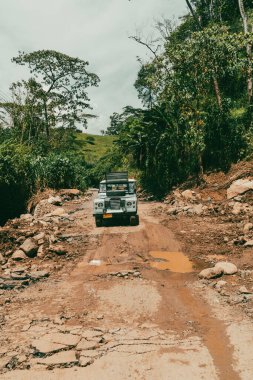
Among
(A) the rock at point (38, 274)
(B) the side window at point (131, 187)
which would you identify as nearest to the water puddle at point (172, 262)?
(A) the rock at point (38, 274)

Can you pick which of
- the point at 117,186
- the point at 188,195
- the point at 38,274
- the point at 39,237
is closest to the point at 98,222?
the point at 117,186

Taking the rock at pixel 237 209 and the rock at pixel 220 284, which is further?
the rock at pixel 237 209

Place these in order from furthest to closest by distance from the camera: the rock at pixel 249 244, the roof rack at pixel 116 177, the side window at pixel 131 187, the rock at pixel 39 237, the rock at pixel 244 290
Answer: the roof rack at pixel 116 177
the side window at pixel 131 187
the rock at pixel 39 237
the rock at pixel 249 244
the rock at pixel 244 290

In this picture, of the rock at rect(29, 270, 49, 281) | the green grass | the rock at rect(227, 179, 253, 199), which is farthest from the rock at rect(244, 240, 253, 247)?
the green grass

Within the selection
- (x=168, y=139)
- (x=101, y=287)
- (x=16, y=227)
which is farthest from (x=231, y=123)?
(x=101, y=287)

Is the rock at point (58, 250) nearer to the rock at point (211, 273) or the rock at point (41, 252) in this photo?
the rock at point (41, 252)

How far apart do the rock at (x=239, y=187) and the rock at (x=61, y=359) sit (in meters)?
11.9

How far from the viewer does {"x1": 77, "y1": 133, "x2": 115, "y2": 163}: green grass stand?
55.4 meters

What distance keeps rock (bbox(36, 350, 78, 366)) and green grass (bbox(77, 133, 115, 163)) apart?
47.7 meters

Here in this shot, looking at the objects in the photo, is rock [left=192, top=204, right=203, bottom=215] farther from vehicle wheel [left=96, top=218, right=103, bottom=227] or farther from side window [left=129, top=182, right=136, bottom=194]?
vehicle wheel [left=96, top=218, right=103, bottom=227]

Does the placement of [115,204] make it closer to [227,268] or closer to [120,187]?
[120,187]

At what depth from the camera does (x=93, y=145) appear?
6331 centimetres

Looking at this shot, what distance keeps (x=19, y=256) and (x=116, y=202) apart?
14.3 ft

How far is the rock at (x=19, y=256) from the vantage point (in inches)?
364
